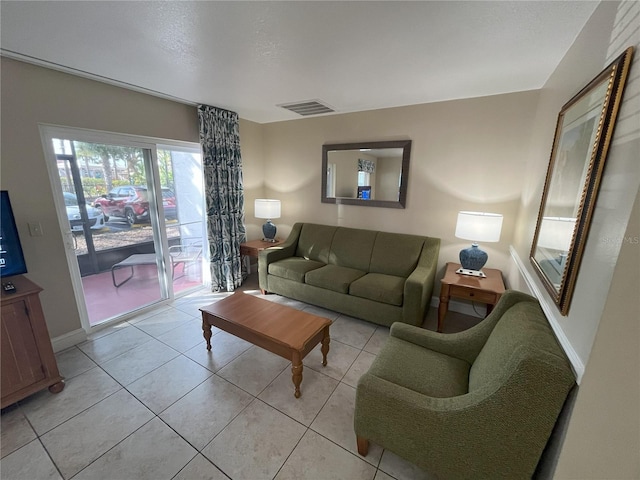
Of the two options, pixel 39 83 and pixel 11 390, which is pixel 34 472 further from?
pixel 39 83

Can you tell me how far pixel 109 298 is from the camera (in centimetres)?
308

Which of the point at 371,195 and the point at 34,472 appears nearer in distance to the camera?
the point at 34,472

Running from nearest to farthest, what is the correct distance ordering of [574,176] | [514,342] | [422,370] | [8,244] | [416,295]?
[514,342], [574,176], [422,370], [8,244], [416,295]

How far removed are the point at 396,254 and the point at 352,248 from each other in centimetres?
56

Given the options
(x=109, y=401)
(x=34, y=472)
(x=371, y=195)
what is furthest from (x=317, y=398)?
(x=371, y=195)

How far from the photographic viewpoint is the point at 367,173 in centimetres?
332

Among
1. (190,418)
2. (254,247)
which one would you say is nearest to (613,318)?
(190,418)

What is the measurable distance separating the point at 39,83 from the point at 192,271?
8.42 feet

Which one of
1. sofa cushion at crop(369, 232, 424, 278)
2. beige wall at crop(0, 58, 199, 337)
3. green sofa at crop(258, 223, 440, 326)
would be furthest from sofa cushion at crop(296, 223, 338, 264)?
beige wall at crop(0, 58, 199, 337)

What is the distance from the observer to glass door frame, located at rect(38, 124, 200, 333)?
7.14ft

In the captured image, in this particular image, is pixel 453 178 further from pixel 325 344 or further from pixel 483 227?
pixel 325 344

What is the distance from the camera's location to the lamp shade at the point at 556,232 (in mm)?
1204

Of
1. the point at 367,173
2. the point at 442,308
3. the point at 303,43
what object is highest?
the point at 303,43

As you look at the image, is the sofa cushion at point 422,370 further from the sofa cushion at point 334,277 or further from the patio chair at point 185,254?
the patio chair at point 185,254
